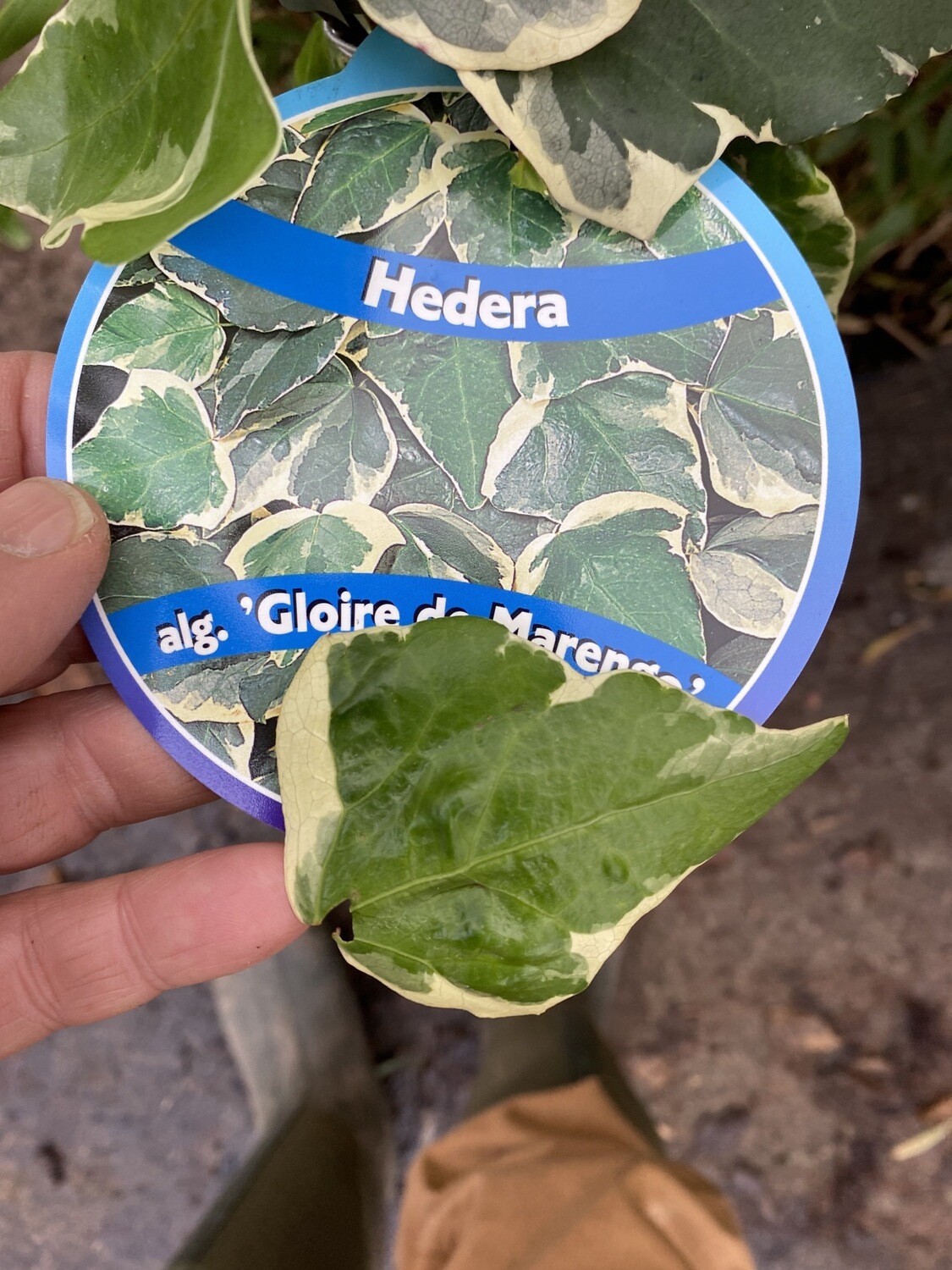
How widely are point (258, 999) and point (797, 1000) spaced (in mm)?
613

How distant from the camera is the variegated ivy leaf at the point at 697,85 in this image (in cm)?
36

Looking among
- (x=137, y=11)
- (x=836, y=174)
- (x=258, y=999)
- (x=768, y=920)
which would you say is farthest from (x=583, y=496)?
(x=258, y=999)

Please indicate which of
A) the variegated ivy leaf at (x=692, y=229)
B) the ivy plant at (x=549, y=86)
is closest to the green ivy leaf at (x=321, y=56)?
the ivy plant at (x=549, y=86)

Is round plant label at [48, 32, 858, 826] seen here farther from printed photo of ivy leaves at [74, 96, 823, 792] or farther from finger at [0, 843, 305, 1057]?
finger at [0, 843, 305, 1057]

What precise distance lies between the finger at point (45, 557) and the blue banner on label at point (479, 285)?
0.14 meters

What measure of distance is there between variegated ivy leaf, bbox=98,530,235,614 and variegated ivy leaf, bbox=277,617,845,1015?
0.09m

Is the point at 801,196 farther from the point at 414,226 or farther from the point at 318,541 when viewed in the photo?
the point at 318,541

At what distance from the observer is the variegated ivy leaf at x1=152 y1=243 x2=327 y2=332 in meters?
0.42

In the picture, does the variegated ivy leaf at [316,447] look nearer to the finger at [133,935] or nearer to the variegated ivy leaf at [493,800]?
the variegated ivy leaf at [493,800]

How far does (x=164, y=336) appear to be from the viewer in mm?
437

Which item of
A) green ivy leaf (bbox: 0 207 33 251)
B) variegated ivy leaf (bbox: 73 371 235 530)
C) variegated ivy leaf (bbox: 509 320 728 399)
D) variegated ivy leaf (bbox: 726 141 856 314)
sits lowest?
variegated ivy leaf (bbox: 73 371 235 530)

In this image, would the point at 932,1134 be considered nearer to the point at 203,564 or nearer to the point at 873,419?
the point at 873,419

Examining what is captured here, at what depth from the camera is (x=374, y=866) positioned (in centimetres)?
41

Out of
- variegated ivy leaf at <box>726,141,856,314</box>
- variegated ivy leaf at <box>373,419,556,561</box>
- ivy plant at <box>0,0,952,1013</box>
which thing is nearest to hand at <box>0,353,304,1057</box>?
ivy plant at <box>0,0,952,1013</box>
